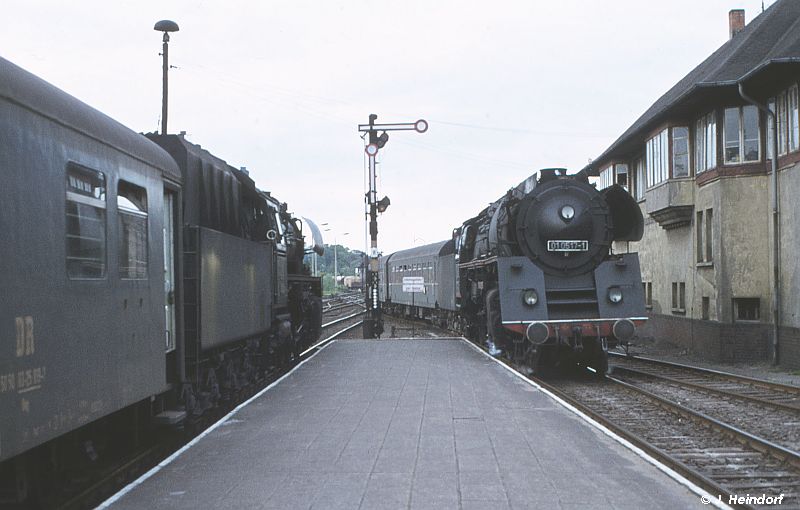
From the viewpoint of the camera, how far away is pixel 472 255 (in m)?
20.8

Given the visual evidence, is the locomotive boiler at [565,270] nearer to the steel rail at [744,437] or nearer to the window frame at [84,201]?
the steel rail at [744,437]

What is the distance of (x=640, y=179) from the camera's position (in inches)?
1161

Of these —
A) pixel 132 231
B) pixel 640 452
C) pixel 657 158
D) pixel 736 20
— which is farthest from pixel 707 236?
pixel 132 231

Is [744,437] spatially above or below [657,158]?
below

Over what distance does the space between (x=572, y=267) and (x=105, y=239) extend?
10229 millimetres

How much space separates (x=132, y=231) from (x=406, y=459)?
3043 millimetres

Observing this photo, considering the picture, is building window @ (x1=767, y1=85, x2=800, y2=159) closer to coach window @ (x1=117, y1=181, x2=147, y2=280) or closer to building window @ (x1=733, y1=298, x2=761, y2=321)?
building window @ (x1=733, y1=298, x2=761, y2=321)

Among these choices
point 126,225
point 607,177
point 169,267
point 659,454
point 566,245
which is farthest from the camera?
point 607,177

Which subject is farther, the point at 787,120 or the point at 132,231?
the point at 787,120

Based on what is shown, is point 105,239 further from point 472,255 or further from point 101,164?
point 472,255

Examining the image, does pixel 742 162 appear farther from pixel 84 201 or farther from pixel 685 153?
pixel 84 201

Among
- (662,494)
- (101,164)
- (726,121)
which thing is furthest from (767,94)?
(101,164)

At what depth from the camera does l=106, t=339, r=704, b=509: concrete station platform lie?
618cm

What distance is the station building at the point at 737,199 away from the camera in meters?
18.4
